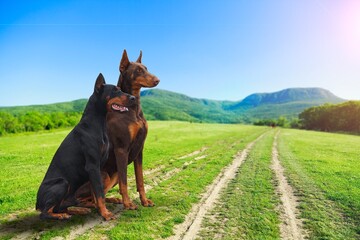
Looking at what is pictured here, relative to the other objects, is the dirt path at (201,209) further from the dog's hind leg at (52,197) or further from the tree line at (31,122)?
the tree line at (31,122)

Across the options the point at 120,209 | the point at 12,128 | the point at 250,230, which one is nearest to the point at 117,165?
the point at 120,209

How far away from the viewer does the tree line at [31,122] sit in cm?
4637

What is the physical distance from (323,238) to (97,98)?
5176 mm

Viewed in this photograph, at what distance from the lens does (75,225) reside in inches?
217

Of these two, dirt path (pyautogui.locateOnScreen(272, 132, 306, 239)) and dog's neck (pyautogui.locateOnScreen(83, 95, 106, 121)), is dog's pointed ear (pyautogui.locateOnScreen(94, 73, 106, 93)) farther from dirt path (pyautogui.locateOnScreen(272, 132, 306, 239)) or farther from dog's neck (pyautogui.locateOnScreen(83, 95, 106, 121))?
dirt path (pyautogui.locateOnScreen(272, 132, 306, 239))

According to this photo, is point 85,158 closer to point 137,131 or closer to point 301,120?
point 137,131

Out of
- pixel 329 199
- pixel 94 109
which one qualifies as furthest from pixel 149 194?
Answer: pixel 329 199

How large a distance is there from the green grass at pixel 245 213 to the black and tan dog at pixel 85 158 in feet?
7.36

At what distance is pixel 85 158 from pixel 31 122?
51.1 meters

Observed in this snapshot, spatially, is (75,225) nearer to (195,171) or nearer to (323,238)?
(323,238)

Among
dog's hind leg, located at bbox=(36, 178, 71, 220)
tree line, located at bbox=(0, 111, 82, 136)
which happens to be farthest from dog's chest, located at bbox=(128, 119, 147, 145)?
tree line, located at bbox=(0, 111, 82, 136)

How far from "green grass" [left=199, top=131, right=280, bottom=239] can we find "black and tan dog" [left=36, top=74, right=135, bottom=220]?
2.24 m

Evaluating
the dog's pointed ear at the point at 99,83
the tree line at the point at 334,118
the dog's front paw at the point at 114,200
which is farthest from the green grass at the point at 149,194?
the tree line at the point at 334,118

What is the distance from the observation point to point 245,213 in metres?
6.68
